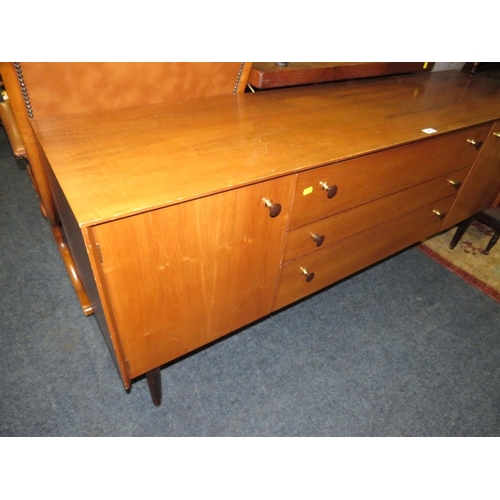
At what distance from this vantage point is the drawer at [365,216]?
1.06 metres

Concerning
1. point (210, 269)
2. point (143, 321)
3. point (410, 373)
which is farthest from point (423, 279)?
point (143, 321)

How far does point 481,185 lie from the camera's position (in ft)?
5.23

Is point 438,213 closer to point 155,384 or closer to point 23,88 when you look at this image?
point 155,384

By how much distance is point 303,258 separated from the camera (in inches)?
44.6

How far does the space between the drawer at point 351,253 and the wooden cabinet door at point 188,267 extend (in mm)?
113

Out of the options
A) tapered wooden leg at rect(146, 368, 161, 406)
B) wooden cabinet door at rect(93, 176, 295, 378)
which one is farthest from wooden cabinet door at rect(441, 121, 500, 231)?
tapered wooden leg at rect(146, 368, 161, 406)

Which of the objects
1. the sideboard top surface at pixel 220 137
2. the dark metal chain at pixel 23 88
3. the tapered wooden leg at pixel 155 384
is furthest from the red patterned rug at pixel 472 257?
the dark metal chain at pixel 23 88

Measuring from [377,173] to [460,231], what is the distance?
1103 mm

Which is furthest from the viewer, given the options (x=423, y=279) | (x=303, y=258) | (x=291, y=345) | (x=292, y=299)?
(x=423, y=279)

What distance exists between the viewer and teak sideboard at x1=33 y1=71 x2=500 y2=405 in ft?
2.44

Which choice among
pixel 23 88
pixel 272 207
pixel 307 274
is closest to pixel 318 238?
pixel 307 274

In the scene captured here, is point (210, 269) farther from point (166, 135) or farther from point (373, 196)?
point (373, 196)

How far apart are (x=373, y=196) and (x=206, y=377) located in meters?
0.86

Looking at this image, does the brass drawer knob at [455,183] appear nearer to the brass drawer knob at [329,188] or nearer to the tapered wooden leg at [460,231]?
the tapered wooden leg at [460,231]
